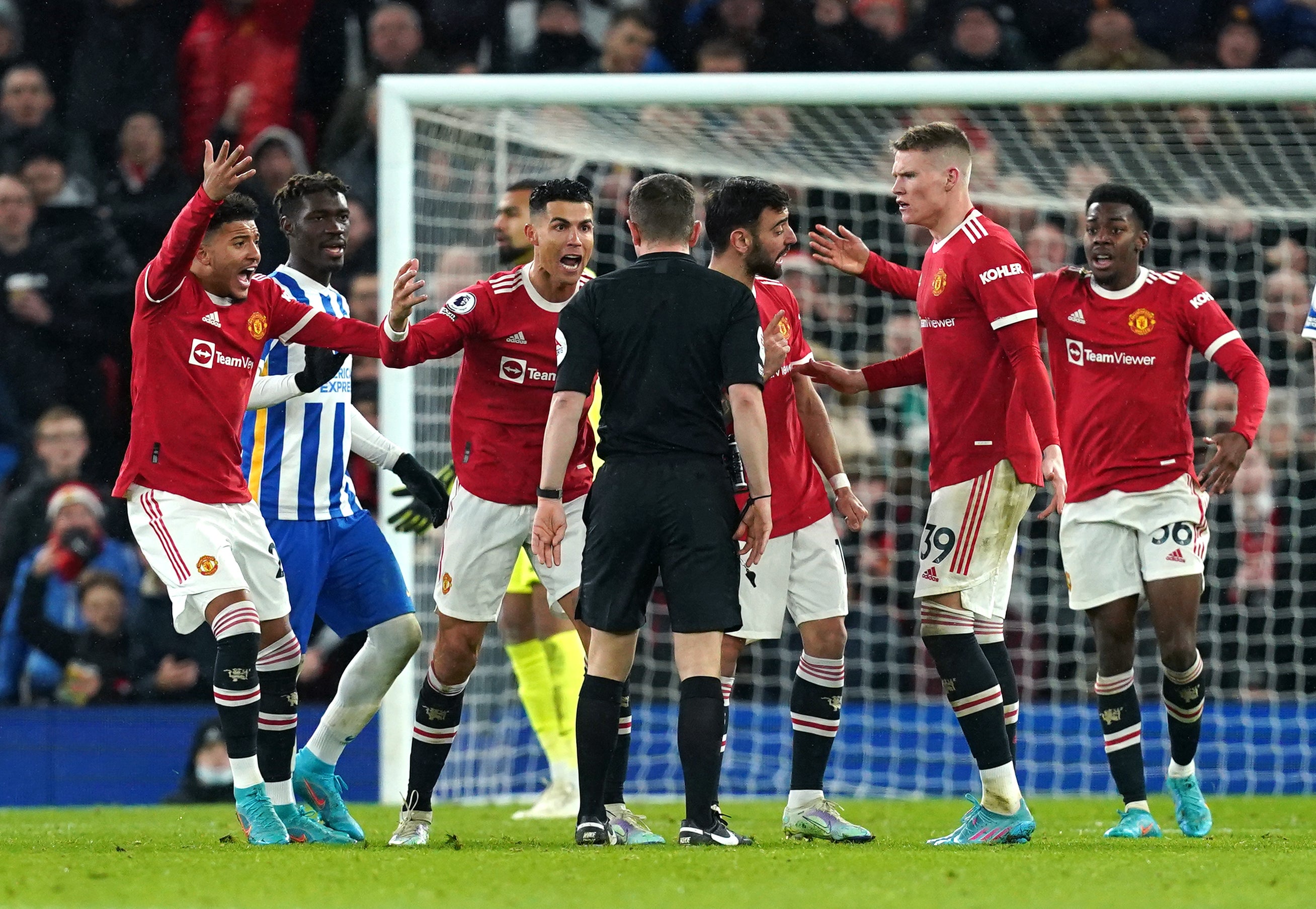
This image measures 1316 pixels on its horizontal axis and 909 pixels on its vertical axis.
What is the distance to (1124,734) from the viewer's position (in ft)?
19.8

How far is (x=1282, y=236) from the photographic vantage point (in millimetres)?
10125

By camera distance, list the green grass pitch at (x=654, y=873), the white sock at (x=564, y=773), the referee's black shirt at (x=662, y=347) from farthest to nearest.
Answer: the white sock at (x=564, y=773) → the referee's black shirt at (x=662, y=347) → the green grass pitch at (x=654, y=873)

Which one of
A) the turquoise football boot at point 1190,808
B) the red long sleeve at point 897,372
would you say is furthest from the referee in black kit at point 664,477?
the turquoise football boot at point 1190,808

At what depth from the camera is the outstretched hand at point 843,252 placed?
613cm

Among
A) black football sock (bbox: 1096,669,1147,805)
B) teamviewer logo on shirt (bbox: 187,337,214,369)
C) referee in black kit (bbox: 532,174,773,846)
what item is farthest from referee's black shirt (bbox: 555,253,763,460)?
black football sock (bbox: 1096,669,1147,805)

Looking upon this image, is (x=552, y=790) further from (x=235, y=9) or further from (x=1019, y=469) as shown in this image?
(x=235, y=9)

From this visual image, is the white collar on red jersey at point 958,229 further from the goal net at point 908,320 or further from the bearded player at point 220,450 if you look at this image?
the goal net at point 908,320

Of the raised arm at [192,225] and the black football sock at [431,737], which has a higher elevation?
the raised arm at [192,225]

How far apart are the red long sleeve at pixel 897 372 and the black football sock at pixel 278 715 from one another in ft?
7.37

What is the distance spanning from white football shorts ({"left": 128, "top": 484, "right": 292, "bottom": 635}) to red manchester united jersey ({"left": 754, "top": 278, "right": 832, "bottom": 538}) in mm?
1744

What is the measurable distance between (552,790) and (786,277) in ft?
13.3

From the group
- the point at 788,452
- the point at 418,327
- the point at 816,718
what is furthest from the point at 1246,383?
the point at 418,327

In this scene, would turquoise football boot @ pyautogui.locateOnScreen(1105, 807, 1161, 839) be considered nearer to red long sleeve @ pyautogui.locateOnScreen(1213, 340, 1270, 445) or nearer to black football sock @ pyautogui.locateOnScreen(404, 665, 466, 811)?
red long sleeve @ pyautogui.locateOnScreen(1213, 340, 1270, 445)

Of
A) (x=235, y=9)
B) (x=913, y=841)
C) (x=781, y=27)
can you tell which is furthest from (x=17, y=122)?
(x=913, y=841)
